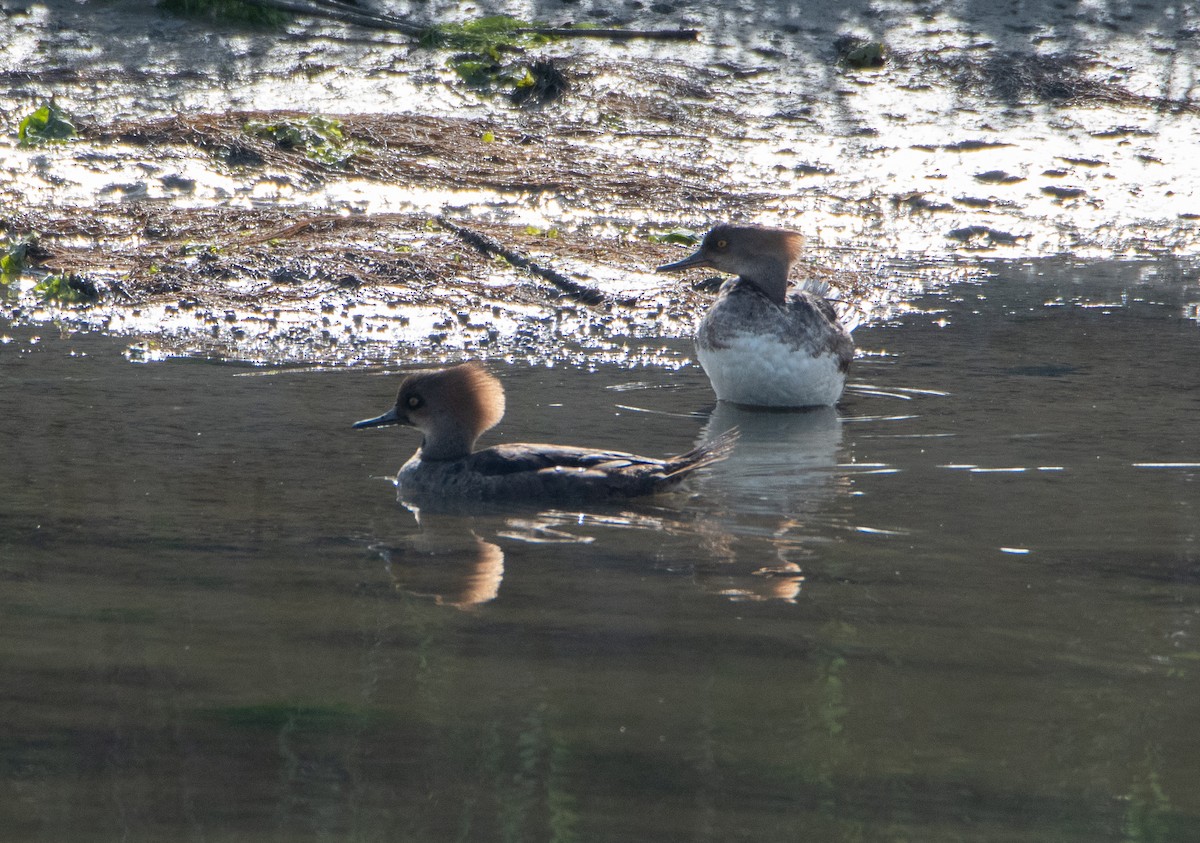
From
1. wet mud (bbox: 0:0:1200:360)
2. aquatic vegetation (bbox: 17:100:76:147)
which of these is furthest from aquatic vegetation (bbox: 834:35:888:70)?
aquatic vegetation (bbox: 17:100:76:147)

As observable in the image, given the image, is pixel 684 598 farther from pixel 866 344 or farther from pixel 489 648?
pixel 866 344

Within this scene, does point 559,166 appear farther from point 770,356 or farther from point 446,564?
point 446,564

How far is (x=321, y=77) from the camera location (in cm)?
1458

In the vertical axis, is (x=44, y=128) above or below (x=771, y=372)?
above

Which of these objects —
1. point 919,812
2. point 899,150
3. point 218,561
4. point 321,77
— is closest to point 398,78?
point 321,77

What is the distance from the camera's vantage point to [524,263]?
11.2m

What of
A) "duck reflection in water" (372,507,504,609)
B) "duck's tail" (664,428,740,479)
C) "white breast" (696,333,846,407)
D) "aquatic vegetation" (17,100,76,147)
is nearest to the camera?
"duck reflection in water" (372,507,504,609)

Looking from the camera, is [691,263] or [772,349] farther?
[691,263]

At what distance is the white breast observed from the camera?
335 inches

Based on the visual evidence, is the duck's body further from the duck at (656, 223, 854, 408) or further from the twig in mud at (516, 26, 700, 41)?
the twig in mud at (516, 26, 700, 41)

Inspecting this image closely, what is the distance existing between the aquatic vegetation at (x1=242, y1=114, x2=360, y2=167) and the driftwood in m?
2.20

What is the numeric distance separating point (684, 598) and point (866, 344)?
17.2 ft

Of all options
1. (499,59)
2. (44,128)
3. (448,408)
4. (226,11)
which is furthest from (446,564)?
(226,11)

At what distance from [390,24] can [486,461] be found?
31.5 ft
